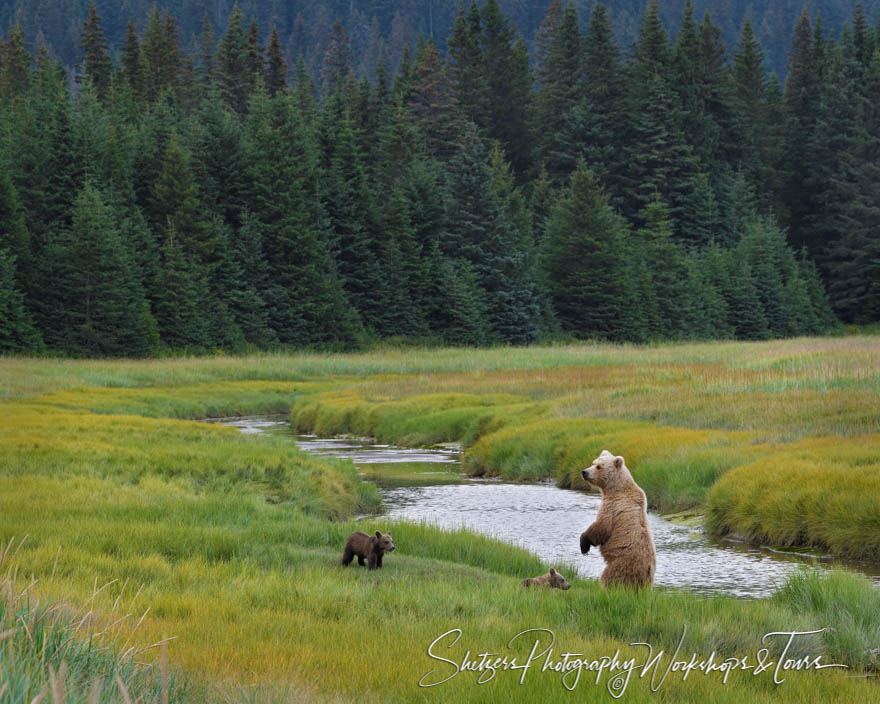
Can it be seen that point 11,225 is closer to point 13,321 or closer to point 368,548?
point 13,321

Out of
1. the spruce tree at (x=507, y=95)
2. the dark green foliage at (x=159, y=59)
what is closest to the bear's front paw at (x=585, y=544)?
the spruce tree at (x=507, y=95)

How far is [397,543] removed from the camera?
46.3 feet

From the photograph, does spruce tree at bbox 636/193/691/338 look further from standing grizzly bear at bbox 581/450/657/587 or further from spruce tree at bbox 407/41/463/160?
standing grizzly bear at bbox 581/450/657/587

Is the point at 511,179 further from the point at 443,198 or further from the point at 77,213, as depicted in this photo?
the point at 77,213

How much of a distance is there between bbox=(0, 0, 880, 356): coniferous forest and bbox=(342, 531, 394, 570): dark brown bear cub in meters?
52.1

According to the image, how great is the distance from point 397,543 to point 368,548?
7.80ft

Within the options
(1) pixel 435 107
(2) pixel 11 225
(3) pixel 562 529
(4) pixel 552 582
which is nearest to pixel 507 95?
(1) pixel 435 107

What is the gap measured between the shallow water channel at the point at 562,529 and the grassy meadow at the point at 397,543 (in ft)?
2.18

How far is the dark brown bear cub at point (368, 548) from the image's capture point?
11719 millimetres

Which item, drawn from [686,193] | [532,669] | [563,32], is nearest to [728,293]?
[686,193]

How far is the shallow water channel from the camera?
536 inches

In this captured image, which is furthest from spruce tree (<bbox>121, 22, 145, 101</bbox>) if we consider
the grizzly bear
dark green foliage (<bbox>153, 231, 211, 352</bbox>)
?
the grizzly bear

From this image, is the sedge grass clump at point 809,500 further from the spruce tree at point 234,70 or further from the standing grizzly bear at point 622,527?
the spruce tree at point 234,70

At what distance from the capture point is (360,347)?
3024 inches
